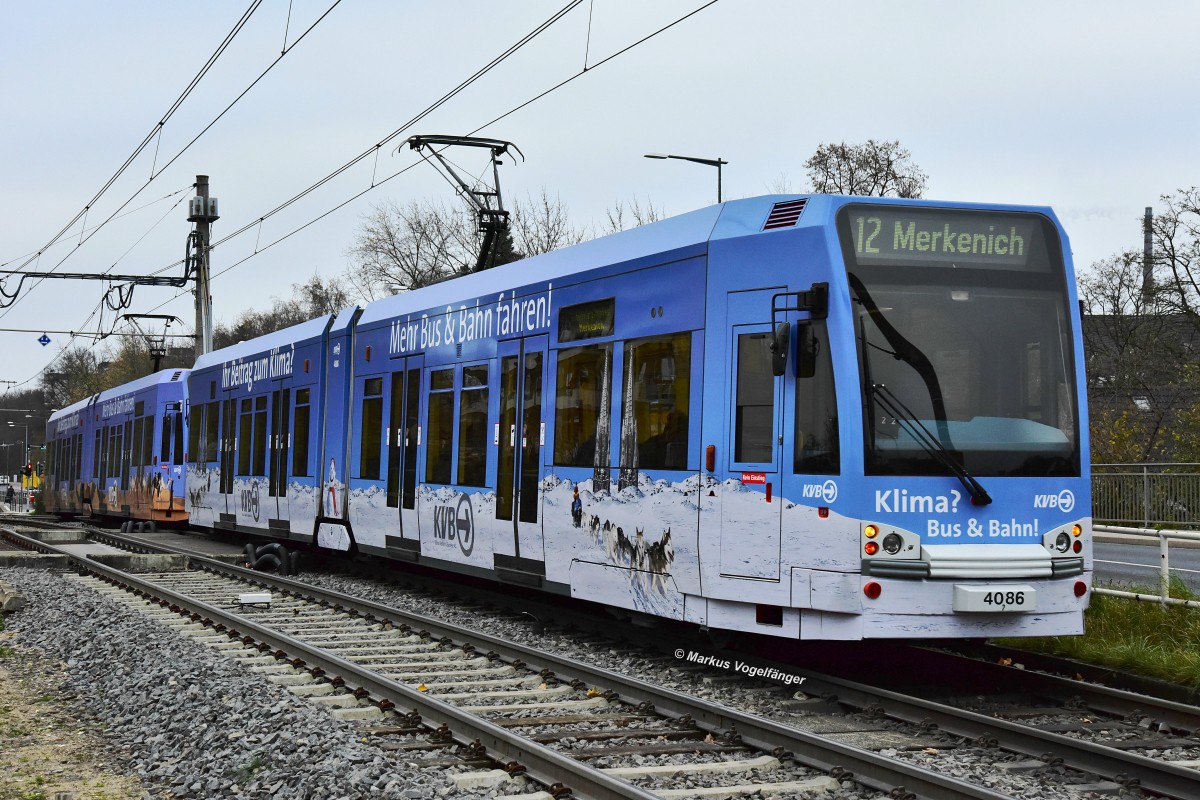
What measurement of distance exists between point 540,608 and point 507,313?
111 inches

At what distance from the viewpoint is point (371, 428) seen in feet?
53.4

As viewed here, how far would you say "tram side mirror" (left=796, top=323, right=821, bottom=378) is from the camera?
8.97m

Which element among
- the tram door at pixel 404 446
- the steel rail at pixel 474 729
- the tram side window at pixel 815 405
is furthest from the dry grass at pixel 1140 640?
the tram door at pixel 404 446

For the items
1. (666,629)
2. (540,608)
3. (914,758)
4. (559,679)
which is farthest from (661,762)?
(540,608)

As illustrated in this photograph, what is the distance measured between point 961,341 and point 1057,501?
1.23 meters

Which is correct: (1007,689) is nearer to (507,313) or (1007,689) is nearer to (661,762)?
(661,762)

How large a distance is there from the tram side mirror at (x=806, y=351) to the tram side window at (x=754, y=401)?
274mm

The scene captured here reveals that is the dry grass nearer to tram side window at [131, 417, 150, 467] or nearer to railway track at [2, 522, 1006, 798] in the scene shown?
railway track at [2, 522, 1006, 798]

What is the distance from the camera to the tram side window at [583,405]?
36.5ft

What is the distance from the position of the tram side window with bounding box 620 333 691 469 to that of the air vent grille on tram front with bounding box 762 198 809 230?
105 cm

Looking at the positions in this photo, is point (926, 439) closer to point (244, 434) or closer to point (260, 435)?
point (260, 435)

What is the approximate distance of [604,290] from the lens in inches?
446

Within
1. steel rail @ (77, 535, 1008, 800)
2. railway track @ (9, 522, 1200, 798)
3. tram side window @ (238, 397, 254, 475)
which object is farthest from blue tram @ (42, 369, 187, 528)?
steel rail @ (77, 535, 1008, 800)

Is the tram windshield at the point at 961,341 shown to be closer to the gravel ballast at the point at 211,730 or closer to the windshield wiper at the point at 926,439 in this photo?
the windshield wiper at the point at 926,439
